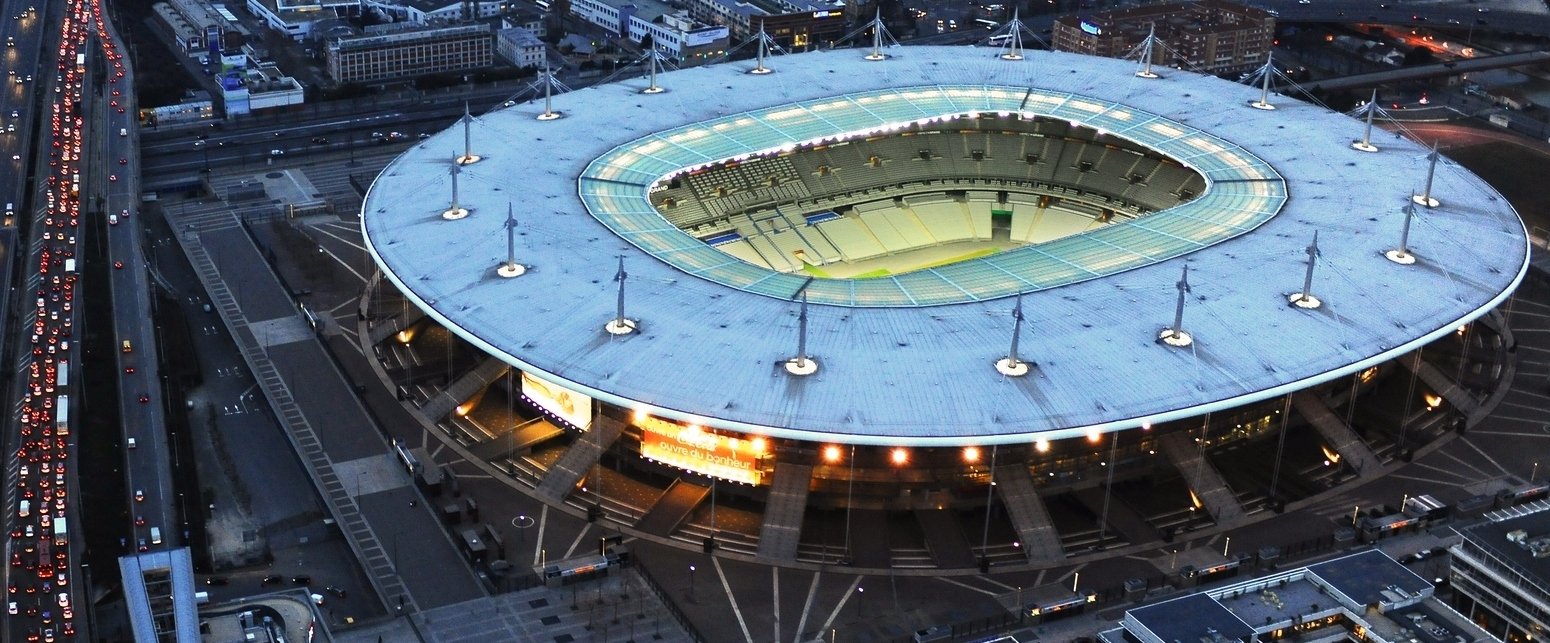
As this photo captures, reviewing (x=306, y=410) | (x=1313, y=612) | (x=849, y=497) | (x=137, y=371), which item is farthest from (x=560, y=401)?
(x=1313, y=612)

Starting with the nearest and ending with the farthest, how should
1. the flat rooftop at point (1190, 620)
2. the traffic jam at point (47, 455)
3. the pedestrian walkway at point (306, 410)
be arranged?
1. the flat rooftop at point (1190, 620)
2. the traffic jam at point (47, 455)
3. the pedestrian walkway at point (306, 410)

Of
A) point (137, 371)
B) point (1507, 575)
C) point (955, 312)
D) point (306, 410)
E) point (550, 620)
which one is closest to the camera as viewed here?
point (1507, 575)

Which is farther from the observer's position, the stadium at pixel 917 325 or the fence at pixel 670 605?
the stadium at pixel 917 325

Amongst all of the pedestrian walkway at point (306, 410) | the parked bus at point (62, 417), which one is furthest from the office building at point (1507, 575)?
the parked bus at point (62, 417)

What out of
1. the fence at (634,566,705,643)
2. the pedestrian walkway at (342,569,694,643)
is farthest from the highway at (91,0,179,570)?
the fence at (634,566,705,643)

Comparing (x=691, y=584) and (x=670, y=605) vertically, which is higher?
(x=691, y=584)

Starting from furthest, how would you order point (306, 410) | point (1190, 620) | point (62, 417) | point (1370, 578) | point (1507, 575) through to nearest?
point (306, 410), point (62, 417), point (1370, 578), point (1507, 575), point (1190, 620)

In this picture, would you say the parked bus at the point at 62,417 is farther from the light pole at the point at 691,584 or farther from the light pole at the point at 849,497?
the light pole at the point at 849,497

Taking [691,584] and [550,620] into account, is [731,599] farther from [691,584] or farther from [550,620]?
[550,620]
